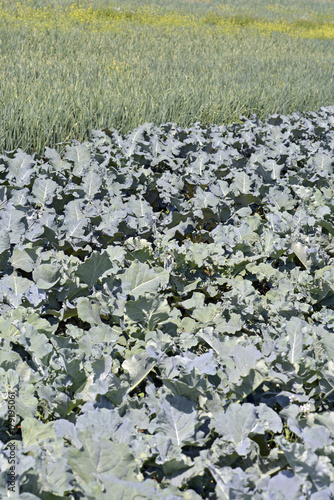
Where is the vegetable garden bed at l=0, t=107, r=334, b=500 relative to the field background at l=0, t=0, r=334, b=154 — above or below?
below

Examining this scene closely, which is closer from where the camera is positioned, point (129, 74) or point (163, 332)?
point (163, 332)

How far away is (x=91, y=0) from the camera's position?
1391 cm

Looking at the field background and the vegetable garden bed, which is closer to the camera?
the vegetable garden bed

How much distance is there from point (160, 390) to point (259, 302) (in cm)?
76

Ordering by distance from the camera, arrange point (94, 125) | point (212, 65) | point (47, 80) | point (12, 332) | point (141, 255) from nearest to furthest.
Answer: point (12, 332), point (141, 255), point (94, 125), point (47, 80), point (212, 65)

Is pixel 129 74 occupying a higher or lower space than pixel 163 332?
higher

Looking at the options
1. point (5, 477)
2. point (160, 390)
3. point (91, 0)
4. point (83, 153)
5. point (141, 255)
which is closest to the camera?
point (5, 477)

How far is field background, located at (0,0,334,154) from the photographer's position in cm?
396

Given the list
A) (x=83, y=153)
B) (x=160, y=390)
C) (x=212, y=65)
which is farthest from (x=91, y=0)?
(x=160, y=390)

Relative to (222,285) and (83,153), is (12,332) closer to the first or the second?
(222,285)

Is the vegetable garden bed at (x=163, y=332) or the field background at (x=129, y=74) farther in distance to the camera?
the field background at (x=129, y=74)

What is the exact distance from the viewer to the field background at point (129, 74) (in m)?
3.96

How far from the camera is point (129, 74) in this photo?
561 centimetres

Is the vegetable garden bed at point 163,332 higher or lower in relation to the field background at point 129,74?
lower
